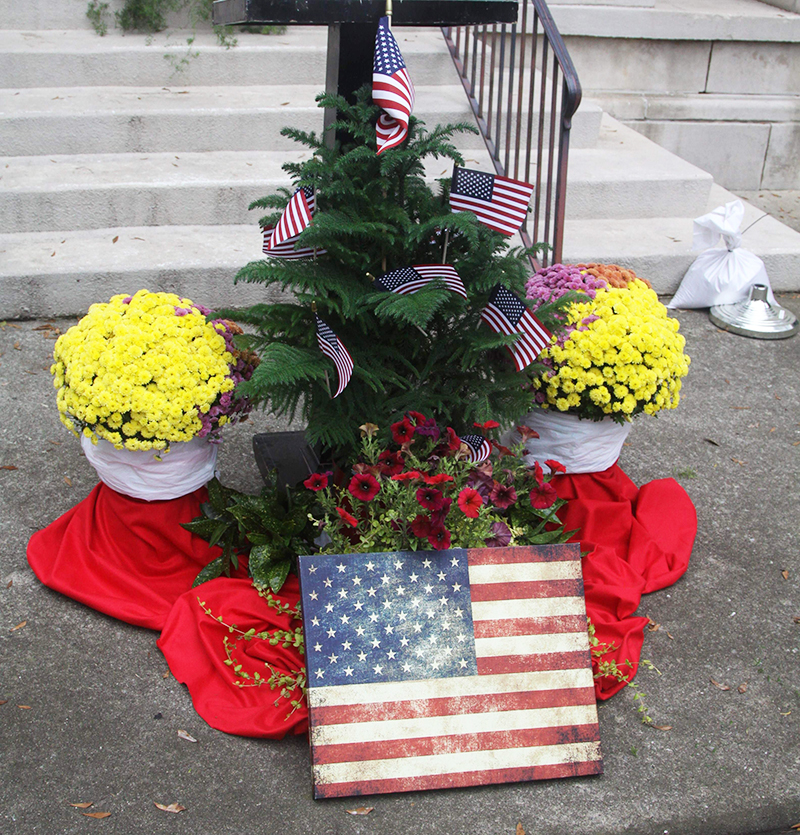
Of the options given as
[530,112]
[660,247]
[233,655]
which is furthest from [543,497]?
[660,247]

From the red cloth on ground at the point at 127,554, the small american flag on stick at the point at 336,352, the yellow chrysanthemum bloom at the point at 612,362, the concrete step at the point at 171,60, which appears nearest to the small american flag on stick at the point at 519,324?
the yellow chrysanthemum bloom at the point at 612,362

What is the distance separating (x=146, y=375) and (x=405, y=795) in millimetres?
1617

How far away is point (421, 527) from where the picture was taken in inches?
106

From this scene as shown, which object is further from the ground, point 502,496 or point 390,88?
point 390,88

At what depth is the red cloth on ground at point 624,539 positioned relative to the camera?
3270 millimetres

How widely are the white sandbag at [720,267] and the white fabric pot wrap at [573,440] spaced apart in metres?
2.73

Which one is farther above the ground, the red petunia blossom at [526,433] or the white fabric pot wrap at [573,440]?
the red petunia blossom at [526,433]

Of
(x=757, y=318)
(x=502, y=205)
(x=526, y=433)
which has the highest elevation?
(x=502, y=205)

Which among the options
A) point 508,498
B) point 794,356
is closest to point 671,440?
point 794,356

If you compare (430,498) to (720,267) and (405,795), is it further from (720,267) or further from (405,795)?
(720,267)

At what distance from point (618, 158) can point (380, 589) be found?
5167 mm

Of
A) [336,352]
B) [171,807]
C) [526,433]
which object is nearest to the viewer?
[171,807]

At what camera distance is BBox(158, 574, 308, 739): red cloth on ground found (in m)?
2.79

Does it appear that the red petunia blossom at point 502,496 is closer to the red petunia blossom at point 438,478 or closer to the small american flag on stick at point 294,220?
the red petunia blossom at point 438,478
